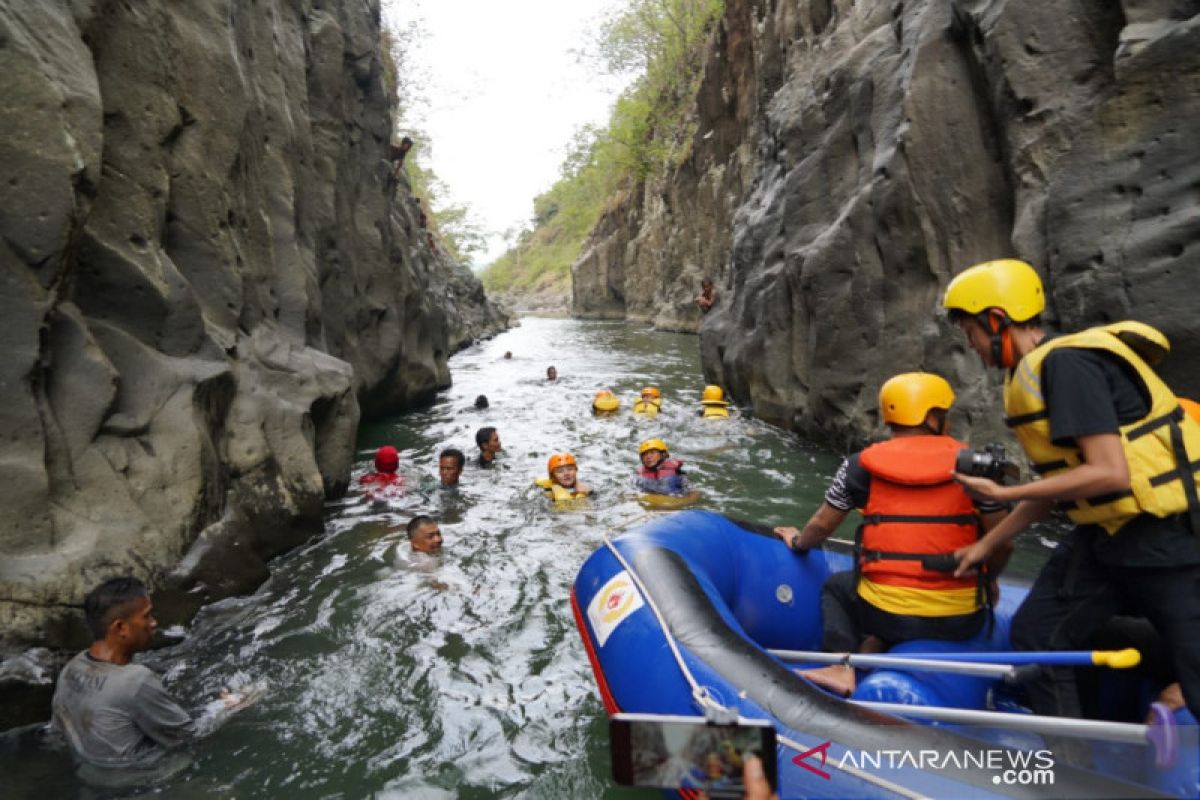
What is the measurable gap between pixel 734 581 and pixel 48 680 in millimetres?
3895

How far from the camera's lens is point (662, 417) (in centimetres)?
1342

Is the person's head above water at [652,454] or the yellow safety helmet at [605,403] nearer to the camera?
the person's head above water at [652,454]

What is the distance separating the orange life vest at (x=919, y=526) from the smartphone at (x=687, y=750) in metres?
1.60

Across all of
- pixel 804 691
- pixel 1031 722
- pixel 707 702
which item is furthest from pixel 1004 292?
pixel 707 702

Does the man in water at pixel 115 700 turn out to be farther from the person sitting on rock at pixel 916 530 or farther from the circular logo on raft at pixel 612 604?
the person sitting on rock at pixel 916 530

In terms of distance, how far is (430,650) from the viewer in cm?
495

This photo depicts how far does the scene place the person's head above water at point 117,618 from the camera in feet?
11.5

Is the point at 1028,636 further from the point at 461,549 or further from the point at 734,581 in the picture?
the point at 461,549

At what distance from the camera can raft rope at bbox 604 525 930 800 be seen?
7.62 ft

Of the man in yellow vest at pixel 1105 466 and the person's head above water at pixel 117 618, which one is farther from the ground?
the man in yellow vest at pixel 1105 466

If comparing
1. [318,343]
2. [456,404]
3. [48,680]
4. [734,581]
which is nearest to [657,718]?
[734,581]

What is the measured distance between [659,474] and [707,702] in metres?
5.73

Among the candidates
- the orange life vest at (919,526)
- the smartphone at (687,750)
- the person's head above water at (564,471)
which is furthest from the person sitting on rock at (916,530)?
the person's head above water at (564,471)

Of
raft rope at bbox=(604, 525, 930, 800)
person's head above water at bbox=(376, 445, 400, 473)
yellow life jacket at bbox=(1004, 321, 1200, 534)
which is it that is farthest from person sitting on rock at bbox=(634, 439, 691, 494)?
yellow life jacket at bbox=(1004, 321, 1200, 534)
